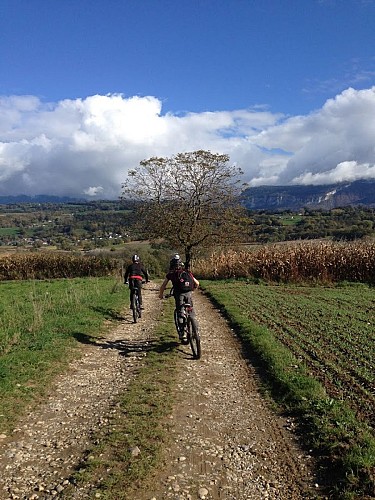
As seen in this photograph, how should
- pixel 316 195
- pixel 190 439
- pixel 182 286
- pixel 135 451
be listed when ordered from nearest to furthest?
pixel 135 451 < pixel 190 439 < pixel 182 286 < pixel 316 195

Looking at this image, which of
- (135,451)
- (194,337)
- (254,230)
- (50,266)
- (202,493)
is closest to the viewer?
(202,493)

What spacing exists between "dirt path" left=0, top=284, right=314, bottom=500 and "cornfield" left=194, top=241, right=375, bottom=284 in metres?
17.4

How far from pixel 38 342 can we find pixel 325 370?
21.8 ft

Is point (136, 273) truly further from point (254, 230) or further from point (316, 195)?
point (316, 195)

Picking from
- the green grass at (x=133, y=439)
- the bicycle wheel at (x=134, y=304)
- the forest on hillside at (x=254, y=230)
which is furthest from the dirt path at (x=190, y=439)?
the forest on hillside at (x=254, y=230)

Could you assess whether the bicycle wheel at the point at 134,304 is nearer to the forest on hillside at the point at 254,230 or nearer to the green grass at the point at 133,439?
the green grass at the point at 133,439

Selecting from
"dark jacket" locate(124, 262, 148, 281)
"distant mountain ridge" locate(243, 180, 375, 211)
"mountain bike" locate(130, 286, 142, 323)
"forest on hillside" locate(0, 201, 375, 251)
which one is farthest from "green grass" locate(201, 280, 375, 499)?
"distant mountain ridge" locate(243, 180, 375, 211)

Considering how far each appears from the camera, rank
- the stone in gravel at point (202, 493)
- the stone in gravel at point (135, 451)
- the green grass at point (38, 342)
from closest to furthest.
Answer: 1. the stone in gravel at point (202, 493)
2. the stone in gravel at point (135, 451)
3. the green grass at point (38, 342)

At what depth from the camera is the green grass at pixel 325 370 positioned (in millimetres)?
4965

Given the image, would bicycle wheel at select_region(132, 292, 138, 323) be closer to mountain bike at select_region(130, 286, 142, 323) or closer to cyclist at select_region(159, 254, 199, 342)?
mountain bike at select_region(130, 286, 142, 323)

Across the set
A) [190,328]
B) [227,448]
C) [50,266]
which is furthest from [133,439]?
[50,266]

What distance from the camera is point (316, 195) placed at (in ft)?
535

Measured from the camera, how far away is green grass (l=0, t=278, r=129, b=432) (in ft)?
23.4

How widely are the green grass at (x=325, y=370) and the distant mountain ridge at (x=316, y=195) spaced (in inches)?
5296
